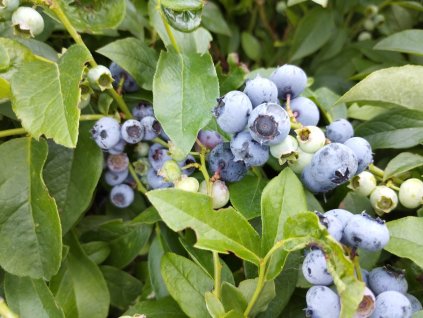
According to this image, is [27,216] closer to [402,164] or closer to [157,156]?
[157,156]

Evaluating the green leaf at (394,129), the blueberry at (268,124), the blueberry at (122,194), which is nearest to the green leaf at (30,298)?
the blueberry at (122,194)

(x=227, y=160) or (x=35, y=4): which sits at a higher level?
(x=35, y=4)

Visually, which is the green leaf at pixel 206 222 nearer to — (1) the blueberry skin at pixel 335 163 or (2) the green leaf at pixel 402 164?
(1) the blueberry skin at pixel 335 163

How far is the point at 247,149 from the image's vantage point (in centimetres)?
87

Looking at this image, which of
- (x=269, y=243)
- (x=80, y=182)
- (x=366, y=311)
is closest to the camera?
(x=366, y=311)

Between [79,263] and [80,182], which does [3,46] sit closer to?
[80,182]

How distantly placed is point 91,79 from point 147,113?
0.15 m

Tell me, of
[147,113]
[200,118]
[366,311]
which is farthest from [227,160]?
[366,311]

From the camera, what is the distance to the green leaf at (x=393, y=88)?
946 millimetres

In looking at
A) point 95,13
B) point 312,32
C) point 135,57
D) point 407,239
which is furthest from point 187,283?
point 312,32

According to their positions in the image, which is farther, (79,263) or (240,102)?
(79,263)

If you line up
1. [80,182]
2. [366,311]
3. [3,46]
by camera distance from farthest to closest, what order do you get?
[80,182] → [3,46] → [366,311]

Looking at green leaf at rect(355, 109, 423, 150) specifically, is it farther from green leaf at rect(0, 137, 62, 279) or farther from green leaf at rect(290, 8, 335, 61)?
green leaf at rect(0, 137, 62, 279)

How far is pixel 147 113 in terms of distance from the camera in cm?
109
